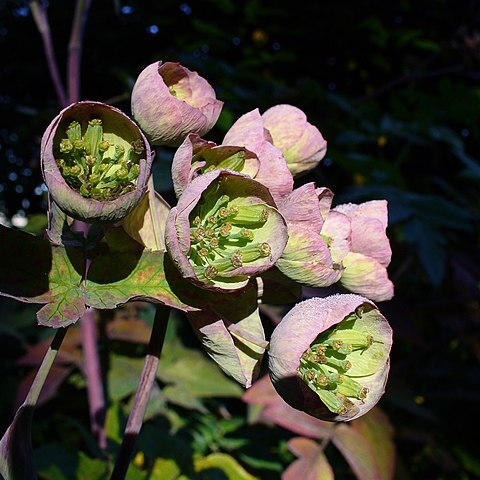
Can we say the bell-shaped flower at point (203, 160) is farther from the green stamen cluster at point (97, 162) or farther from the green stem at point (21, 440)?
the green stem at point (21, 440)

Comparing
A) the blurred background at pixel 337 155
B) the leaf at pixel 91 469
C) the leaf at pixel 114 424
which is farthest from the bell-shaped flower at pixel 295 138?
the leaf at pixel 114 424

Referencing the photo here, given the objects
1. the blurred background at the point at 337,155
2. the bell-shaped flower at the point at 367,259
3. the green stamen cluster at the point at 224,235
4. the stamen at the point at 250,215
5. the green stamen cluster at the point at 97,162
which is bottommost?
the blurred background at the point at 337,155

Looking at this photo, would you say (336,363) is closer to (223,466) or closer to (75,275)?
(75,275)

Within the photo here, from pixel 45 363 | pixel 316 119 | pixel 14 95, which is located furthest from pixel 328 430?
pixel 14 95

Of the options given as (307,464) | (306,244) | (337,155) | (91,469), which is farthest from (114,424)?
(337,155)

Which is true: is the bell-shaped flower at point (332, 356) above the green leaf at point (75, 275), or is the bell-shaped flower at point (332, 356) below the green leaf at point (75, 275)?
below

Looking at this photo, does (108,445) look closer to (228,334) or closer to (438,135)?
(228,334)
